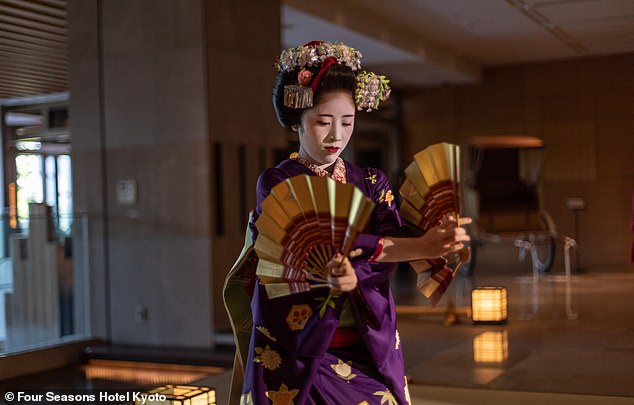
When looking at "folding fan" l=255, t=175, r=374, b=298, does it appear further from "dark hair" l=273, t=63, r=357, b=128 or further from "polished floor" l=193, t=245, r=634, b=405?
"polished floor" l=193, t=245, r=634, b=405

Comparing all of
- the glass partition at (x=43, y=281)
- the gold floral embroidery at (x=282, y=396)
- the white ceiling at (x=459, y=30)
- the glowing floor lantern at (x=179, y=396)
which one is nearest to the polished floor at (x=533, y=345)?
the glowing floor lantern at (x=179, y=396)

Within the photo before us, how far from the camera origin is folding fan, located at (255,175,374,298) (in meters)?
1.43

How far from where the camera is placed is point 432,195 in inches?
63.7

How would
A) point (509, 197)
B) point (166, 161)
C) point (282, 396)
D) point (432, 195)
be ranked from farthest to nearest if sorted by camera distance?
point (509, 197)
point (166, 161)
point (282, 396)
point (432, 195)

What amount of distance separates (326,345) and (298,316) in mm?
83

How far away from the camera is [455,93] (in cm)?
967

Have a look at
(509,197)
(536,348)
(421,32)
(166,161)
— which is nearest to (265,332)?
(536,348)

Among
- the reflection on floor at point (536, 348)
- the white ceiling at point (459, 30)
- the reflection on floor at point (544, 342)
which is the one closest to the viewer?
the reflection on floor at point (536, 348)

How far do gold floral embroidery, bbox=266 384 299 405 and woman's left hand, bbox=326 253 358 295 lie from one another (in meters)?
0.32

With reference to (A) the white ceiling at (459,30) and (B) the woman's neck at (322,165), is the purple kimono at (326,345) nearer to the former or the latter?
(B) the woman's neck at (322,165)

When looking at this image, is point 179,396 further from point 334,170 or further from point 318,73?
point 318,73

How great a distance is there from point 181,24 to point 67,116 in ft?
3.41

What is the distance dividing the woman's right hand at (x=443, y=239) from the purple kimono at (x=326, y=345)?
0.10m

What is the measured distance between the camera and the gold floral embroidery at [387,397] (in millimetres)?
1775
